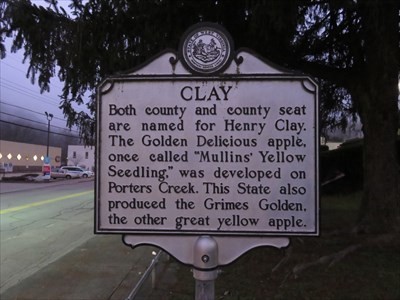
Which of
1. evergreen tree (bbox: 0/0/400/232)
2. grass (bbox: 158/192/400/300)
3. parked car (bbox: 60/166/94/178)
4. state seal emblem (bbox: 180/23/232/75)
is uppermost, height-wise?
evergreen tree (bbox: 0/0/400/232)

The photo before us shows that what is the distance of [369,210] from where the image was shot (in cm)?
807

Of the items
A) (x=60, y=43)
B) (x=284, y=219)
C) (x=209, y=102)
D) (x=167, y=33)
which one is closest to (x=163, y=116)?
(x=209, y=102)

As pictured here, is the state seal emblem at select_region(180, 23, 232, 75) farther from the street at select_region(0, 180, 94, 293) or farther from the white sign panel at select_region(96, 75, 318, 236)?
the street at select_region(0, 180, 94, 293)

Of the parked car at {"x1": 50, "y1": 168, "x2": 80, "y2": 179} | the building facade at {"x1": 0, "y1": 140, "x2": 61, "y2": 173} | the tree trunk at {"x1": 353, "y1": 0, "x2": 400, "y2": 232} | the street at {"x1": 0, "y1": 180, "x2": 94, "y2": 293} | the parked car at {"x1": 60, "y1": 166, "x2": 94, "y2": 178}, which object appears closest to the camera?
the tree trunk at {"x1": 353, "y1": 0, "x2": 400, "y2": 232}

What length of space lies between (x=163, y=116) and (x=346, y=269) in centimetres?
469

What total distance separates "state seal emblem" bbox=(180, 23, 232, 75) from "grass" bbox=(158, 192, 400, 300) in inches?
112

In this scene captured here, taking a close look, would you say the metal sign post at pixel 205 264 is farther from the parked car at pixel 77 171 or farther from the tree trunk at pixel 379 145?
the parked car at pixel 77 171

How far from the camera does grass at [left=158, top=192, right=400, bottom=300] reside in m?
5.95

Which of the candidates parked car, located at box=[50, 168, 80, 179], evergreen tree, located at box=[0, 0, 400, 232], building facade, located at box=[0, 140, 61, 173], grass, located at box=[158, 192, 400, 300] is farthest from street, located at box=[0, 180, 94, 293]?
building facade, located at box=[0, 140, 61, 173]

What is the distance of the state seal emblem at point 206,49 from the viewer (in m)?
2.81

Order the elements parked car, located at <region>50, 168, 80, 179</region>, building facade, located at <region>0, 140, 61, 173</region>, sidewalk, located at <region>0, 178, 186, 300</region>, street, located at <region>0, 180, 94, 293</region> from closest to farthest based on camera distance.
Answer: sidewalk, located at <region>0, 178, 186, 300</region> → street, located at <region>0, 180, 94, 293</region> → parked car, located at <region>50, 168, 80, 179</region> → building facade, located at <region>0, 140, 61, 173</region>

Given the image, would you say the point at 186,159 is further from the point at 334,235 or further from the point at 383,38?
the point at 334,235

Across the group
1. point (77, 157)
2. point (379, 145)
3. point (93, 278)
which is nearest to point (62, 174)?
point (77, 157)

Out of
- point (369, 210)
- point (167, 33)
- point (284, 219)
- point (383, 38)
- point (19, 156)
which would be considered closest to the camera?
point (284, 219)
